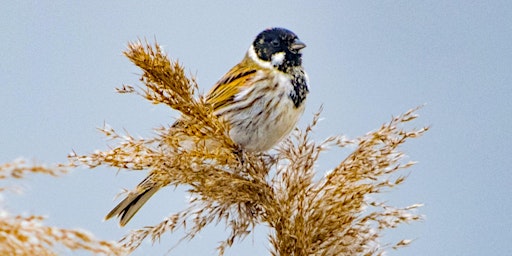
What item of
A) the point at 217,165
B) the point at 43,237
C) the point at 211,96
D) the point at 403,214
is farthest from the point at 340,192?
the point at 211,96

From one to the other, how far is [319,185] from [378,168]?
0.17 meters

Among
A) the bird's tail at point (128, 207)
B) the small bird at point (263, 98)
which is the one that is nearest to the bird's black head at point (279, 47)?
the small bird at point (263, 98)

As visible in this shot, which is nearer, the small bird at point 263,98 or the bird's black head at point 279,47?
the small bird at point 263,98

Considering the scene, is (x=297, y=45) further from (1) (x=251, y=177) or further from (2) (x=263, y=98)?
(1) (x=251, y=177)

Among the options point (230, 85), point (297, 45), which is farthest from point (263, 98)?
point (297, 45)

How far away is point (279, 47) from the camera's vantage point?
12.0ft

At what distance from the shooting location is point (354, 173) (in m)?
1.95

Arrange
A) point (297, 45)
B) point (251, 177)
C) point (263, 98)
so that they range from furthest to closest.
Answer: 1. point (297, 45)
2. point (263, 98)
3. point (251, 177)

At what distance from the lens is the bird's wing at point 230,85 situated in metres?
3.28

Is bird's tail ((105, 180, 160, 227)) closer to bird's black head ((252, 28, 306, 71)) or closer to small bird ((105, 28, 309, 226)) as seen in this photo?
small bird ((105, 28, 309, 226))

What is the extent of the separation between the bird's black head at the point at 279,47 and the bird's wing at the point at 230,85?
10cm

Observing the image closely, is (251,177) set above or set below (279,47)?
below

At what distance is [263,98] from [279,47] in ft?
1.42

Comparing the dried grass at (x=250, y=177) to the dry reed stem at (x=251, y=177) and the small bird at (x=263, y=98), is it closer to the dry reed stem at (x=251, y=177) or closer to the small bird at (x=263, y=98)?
the dry reed stem at (x=251, y=177)
